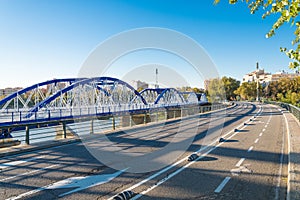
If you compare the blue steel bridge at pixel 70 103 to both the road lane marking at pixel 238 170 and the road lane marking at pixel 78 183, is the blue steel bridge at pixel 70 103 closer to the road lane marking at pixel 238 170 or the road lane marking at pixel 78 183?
the road lane marking at pixel 78 183

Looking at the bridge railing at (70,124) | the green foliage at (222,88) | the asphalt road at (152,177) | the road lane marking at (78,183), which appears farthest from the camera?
the green foliage at (222,88)

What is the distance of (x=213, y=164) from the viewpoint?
8.30 m

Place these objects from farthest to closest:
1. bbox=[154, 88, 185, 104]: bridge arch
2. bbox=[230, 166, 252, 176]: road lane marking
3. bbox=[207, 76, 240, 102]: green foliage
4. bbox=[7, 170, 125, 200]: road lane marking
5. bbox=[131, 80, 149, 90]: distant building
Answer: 1. bbox=[131, 80, 149, 90]: distant building
2. bbox=[207, 76, 240, 102]: green foliage
3. bbox=[154, 88, 185, 104]: bridge arch
4. bbox=[230, 166, 252, 176]: road lane marking
5. bbox=[7, 170, 125, 200]: road lane marking

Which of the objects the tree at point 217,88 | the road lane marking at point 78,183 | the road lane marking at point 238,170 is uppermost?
the tree at point 217,88

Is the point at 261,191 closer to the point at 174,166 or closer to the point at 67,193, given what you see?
the point at 174,166

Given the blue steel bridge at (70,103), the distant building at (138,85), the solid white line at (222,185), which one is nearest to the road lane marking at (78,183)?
the solid white line at (222,185)

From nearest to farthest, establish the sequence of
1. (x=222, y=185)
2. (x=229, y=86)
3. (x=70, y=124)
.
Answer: (x=222, y=185) → (x=70, y=124) → (x=229, y=86)

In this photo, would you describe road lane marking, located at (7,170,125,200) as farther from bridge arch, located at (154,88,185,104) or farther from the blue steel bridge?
bridge arch, located at (154,88,185,104)

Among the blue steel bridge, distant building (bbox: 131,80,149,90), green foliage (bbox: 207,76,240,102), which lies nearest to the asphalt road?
the blue steel bridge

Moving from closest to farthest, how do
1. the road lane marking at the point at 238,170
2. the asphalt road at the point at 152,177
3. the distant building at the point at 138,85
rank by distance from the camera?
1. the asphalt road at the point at 152,177
2. the road lane marking at the point at 238,170
3. the distant building at the point at 138,85

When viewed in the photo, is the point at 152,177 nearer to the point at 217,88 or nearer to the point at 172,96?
the point at 172,96

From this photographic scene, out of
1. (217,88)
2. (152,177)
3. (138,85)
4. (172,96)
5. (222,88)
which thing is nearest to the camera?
(152,177)

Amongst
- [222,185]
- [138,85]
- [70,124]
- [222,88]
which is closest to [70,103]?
[70,124]

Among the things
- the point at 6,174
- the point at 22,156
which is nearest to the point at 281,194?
the point at 6,174
